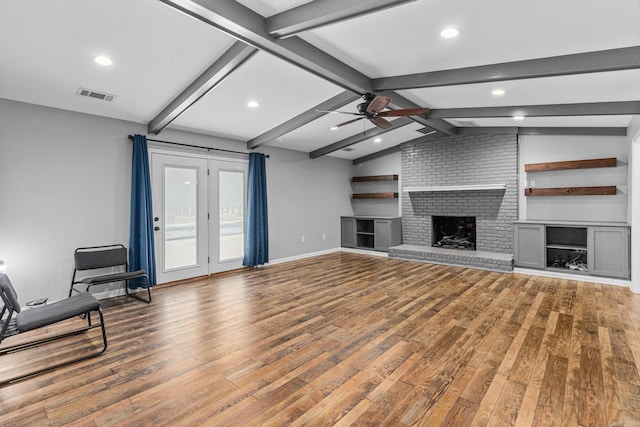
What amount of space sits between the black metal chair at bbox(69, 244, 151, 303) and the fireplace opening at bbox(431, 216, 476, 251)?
629 cm

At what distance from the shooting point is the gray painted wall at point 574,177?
5.49m

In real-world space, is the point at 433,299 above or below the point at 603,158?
below

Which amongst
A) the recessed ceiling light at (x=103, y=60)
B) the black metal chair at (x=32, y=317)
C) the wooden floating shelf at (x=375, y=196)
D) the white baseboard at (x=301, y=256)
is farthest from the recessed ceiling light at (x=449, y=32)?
the wooden floating shelf at (x=375, y=196)

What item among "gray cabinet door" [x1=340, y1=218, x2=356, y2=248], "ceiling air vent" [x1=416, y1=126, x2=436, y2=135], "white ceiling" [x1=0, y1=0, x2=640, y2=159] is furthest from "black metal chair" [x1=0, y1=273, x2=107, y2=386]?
"ceiling air vent" [x1=416, y1=126, x2=436, y2=135]

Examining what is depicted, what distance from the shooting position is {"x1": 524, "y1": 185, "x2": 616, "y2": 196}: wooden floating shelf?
5.50 meters

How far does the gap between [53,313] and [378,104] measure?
12.5 feet

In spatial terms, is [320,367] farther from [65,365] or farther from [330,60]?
[330,60]

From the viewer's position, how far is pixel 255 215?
21.4 feet

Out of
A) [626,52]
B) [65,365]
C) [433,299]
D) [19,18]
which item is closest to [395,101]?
[626,52]

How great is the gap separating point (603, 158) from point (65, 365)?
7.99 m

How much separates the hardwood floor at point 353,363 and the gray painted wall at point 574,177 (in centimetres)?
176

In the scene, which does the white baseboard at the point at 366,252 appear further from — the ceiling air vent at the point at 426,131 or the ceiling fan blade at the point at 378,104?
the ceiling fan blade at the point at 378,104

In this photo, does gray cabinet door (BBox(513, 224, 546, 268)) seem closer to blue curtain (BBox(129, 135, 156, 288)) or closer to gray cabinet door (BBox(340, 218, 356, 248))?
gray cabinet door (BBox(340, 218, 356, 248))

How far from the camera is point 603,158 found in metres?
5.57
